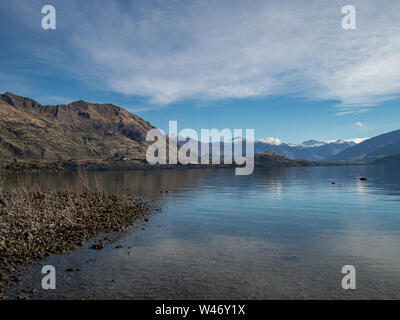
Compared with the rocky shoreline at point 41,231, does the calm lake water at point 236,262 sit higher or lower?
lower

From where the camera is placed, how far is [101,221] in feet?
129

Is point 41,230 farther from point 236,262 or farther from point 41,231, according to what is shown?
point 236,262

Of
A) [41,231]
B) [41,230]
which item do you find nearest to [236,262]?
[41,231]

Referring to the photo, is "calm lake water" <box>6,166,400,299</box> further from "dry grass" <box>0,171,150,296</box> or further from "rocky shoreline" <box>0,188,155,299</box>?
"dry grass" <box>0,171,150,296</box>

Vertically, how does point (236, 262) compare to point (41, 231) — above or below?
below

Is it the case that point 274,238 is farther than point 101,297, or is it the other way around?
point 274,238

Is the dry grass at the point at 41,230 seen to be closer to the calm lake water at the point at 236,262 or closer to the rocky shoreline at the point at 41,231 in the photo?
the rocky shoreline at the point at 41,231

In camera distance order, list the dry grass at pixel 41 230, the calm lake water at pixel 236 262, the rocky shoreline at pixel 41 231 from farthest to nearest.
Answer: the dry grass at pixel 41 230 → the rocky shoreline at pixel 41 231 → the calm lake water at pixel 236 262

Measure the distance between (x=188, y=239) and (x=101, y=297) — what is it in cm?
1552

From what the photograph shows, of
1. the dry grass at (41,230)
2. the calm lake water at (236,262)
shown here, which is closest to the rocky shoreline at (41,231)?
the dry grass at (41,230)

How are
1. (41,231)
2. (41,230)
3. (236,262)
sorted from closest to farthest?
(236,262)
(41,231)
(41,230)

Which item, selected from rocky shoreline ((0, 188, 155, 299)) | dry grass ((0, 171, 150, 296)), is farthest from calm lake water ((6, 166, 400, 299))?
dry grass ((0, 171, 150, 296))
